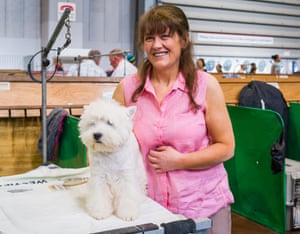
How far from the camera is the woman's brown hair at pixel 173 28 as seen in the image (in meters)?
1.43

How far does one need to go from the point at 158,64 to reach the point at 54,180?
0.69 meters

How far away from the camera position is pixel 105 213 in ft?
4.24

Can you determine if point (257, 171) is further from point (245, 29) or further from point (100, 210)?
point (245, 29)

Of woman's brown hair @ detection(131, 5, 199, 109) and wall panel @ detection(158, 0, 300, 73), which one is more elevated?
wall panel @ detection(158, 0, 300, 73)

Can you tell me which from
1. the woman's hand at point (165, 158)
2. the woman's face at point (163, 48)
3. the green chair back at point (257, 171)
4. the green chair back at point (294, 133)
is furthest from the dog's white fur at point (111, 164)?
the green chair back at point (294, 133)

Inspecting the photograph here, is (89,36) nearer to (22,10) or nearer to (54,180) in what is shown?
(22,10)

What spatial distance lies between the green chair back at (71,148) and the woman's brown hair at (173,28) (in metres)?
0.88

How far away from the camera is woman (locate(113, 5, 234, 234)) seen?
1442 mm

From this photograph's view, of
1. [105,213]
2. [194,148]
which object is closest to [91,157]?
[105,213]

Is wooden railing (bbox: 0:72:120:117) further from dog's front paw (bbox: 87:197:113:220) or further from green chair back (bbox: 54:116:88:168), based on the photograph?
dog's front paw (bbox: 87:197:113:220)

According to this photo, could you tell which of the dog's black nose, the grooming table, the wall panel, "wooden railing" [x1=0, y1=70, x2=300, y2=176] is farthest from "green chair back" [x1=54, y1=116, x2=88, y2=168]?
the wall panel

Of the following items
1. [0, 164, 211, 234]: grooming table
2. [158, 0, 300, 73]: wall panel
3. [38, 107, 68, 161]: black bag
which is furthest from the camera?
[158, 0, 300, 73]: wall panel

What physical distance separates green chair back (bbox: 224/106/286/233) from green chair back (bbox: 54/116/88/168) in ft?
3.48

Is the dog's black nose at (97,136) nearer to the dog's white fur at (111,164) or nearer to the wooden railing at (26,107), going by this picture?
the dog's white fur at (111,164)
